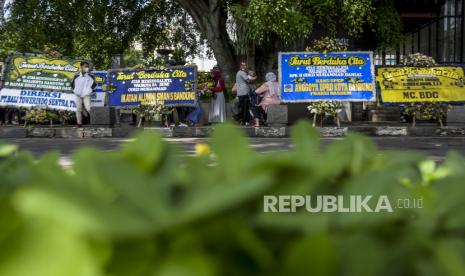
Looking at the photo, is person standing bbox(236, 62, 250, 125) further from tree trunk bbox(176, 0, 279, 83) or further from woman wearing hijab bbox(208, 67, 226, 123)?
tree trunk bbox(176, 0, 279, 83)

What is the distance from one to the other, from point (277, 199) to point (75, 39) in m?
19.8

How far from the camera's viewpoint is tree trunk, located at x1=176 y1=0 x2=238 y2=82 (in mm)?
16750

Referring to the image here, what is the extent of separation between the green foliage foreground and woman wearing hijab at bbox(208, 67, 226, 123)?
1363 centimetres

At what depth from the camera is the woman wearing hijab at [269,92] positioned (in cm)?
1353

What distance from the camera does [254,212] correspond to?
541mm

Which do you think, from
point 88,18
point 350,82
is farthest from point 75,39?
point 350,82

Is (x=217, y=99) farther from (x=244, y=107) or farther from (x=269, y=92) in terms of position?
(x=269, y=92)

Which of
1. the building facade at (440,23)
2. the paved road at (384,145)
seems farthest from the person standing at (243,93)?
the building facade at (440,23)

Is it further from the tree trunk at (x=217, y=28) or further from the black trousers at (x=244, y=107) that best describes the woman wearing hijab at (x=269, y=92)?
the tree trunk at (x=217, y=28)

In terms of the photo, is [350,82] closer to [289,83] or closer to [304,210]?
[289,83]

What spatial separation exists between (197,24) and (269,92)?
532 cm

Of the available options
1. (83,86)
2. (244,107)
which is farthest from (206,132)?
(83,86)

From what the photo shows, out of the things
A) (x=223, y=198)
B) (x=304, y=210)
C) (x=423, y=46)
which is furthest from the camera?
(x=423, y=46)

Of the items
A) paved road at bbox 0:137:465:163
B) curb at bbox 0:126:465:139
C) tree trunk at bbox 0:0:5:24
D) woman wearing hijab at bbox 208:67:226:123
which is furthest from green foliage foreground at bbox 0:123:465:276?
tree trunk at bbox 0:0:5:24
